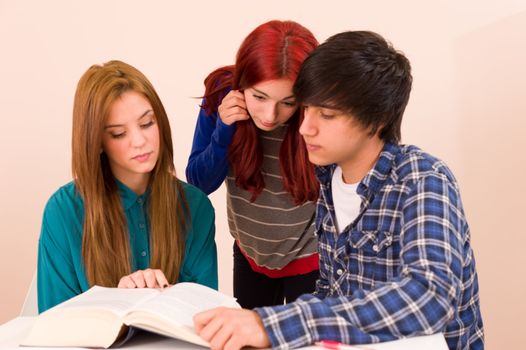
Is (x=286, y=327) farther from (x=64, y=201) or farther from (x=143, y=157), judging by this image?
(x=64, y=201)

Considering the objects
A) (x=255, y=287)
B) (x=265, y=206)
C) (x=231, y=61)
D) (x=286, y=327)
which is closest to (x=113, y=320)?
(x=286, y=327)

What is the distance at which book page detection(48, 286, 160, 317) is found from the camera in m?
1.04

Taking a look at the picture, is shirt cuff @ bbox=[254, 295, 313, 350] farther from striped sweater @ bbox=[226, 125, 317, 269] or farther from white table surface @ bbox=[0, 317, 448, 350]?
striped sweater @ bbox=[226, 125, 317, 269]

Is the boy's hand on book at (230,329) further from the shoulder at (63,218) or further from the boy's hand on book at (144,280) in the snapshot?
the shoulder at (63,218)

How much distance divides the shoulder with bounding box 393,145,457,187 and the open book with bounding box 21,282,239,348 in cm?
36

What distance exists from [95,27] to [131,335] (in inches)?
68.4

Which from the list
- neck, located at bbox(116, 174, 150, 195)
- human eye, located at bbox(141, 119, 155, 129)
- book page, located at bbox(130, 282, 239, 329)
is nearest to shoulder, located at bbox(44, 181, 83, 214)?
neck, located at bbox(116, 174, 150, 195)

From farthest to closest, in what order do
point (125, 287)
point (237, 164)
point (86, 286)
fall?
point (237, 164) < point (86, 286) < point (125, 287)

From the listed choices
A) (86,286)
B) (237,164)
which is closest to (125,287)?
(86,286)

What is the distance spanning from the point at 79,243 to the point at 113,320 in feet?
1.57

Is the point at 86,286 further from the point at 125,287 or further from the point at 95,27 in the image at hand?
the point at 95,27

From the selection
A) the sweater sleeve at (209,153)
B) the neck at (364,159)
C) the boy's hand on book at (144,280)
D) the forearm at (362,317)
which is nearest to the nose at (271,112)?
the sweater sleeve at (209,153)

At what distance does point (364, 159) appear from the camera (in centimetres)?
124

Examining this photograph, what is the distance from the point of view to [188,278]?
1.51 m
